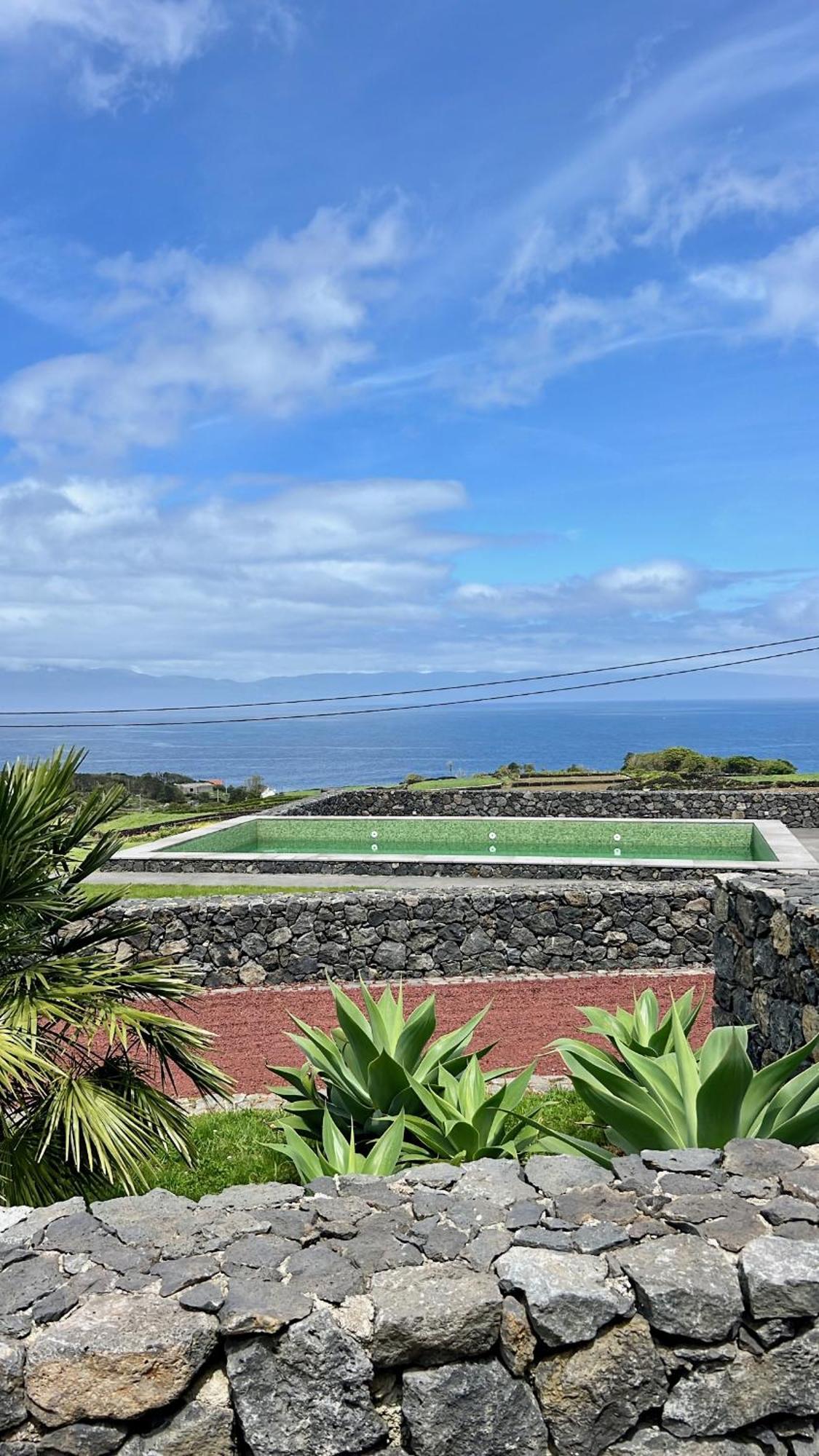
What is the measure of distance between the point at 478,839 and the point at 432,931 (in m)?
7.58

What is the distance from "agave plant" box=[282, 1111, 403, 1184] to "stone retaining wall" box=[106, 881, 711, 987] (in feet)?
21.6

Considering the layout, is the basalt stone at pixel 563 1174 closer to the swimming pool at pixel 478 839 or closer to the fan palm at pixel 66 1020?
the fan palm at pixel 66 1020

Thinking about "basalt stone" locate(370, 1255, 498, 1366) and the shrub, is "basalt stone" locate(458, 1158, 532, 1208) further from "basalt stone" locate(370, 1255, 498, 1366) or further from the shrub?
the shrub

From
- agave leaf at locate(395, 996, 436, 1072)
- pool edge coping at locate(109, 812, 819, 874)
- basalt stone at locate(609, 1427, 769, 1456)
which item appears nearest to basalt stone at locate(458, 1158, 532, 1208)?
basalt stone at locate(609, 1427, 769, 1456)

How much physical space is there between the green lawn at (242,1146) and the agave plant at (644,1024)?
532 mm

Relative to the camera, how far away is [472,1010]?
374 inches

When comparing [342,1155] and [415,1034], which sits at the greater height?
[415,1034]

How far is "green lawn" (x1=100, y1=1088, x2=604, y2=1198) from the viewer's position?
5.29 m

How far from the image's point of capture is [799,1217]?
2.91 meters

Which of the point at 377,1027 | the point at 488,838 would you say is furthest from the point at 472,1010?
the point at 488,838

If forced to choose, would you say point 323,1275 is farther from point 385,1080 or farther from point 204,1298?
point 385,1080

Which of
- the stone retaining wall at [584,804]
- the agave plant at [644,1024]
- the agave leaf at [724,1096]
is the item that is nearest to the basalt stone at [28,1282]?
the agave leaf at [724,1096]

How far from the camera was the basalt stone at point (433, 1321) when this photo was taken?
2.48m

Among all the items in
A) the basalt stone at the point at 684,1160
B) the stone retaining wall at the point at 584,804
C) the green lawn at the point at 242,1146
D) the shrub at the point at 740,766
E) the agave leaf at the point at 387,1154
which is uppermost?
the shrub at the point at 740,766
